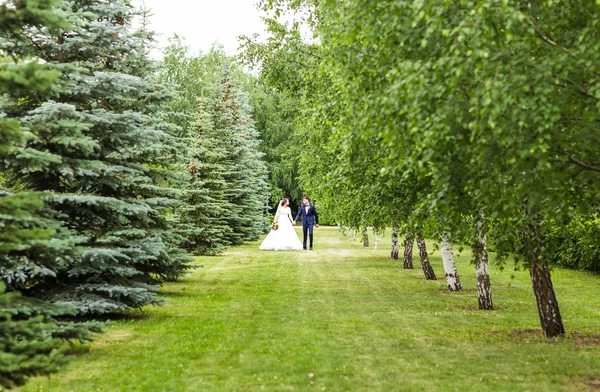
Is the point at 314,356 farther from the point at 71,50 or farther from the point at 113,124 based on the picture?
the point at 71,50

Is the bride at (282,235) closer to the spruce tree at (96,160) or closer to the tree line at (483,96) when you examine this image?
the spruce tree at (96,160)

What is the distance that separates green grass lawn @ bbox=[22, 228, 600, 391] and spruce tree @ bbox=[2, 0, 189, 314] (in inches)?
37.0

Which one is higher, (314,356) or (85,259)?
(85,259)

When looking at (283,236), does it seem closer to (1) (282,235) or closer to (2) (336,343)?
(1) (282,235)

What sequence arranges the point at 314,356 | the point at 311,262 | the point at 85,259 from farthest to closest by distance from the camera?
the point at 311,262 → the point at 85,259 → the point at 314,356

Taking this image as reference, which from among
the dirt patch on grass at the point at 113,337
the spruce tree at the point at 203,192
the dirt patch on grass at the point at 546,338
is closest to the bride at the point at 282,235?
the spruce tree at the point at 203,192

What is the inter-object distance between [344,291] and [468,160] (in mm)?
10465

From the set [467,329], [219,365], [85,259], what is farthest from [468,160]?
[85,259]

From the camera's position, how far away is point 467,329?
12617mm

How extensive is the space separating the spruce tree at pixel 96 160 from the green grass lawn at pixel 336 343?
94 centimetres

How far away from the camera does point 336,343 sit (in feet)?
35.8

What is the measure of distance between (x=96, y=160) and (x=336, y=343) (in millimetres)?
4596

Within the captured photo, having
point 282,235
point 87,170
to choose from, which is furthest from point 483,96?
point 282,235

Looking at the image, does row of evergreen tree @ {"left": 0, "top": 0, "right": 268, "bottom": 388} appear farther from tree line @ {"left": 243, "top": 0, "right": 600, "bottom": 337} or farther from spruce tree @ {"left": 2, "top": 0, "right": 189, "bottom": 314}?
tree line @ {"left": 243, "top": 0, "right": 600, "bottom": 337}
